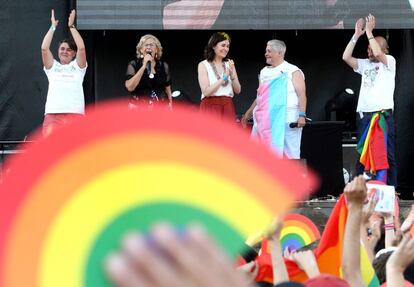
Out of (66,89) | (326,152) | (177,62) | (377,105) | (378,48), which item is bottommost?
(326,152)

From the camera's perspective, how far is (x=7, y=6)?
920cm

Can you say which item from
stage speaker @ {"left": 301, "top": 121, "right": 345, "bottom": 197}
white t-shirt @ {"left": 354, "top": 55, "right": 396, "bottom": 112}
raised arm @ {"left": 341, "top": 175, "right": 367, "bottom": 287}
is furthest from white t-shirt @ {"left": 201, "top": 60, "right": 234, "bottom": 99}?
raised arm @ {"left": 341, "top": 175, "right": 367, "bottom": 287}

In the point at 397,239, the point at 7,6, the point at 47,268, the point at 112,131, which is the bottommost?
the point at 397,239

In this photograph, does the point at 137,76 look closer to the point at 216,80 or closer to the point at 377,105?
Answer: the point at 216,80

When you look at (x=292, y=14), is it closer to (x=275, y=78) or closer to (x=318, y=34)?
(x=318, y=34)

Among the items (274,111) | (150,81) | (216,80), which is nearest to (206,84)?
(216,80)

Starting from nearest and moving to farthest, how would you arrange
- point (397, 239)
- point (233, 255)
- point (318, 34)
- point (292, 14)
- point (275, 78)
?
1. point (233, 255)
2. point (397, 239)
3. point (275, 78)
4. point (292, 14)
5. point (318, 34)

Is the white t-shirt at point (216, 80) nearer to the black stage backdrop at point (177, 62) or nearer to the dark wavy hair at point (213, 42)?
the dark wavy hair at point (213, 42)

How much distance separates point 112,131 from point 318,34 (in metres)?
9.11

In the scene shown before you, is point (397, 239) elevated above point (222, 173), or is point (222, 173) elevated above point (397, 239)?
point (222, 173)

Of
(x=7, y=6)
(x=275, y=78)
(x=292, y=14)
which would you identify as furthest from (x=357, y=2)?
(x=7, y=6)

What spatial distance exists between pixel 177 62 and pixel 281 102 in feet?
8.17

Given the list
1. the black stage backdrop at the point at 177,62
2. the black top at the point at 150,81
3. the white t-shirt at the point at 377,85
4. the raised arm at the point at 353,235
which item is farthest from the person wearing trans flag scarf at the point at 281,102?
the raised arm at the point at 353,235

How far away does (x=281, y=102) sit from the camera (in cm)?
769
